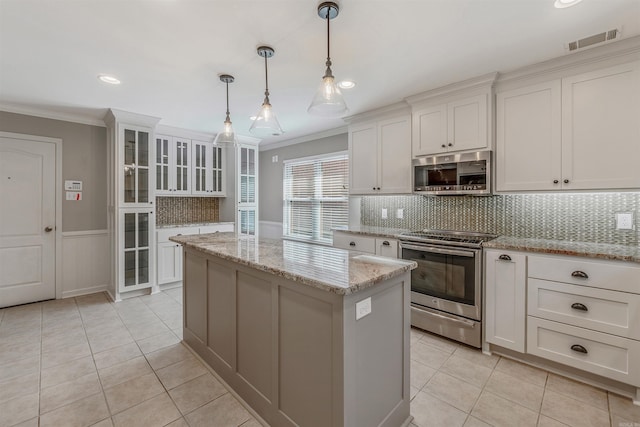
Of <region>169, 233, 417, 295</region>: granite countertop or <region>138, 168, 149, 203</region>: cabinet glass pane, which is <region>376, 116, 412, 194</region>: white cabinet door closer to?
<region>169, 233, 417, 295</region>: granite countertop

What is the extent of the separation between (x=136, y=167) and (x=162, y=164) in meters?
0.49

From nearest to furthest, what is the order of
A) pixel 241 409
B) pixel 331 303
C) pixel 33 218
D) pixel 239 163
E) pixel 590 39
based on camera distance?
pixel 331 303
pixel 241 409
pixel 590 39
pixel 33 218
pixel 239 163

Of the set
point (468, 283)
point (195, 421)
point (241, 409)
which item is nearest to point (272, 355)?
point (241, 409)

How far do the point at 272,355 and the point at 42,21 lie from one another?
2.61 meters

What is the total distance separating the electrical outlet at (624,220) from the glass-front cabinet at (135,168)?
5.15 meters

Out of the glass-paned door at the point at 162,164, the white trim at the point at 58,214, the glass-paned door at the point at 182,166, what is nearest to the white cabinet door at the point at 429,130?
the glass-paned door at the point at 182,166

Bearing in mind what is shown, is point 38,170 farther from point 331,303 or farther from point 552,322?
point 552,322

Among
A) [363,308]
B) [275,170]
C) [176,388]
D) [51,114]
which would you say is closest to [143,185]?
[51,114]

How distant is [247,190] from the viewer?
5.21 metres

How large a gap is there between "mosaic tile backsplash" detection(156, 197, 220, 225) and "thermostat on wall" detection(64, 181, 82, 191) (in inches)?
38.7

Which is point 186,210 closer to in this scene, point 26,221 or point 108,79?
point 26,221

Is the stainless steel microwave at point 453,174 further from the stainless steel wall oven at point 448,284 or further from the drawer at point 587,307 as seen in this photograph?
the drawer at point 587,307

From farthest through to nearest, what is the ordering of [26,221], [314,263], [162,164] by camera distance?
[162,164], [26,221], [314,263]

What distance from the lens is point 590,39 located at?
2.08 meters
